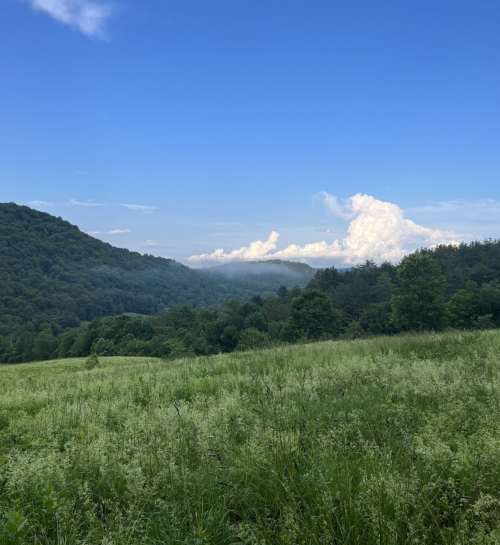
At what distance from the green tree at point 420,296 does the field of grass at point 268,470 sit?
140 feet

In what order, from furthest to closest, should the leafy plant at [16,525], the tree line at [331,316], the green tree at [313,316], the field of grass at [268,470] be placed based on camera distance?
1. the green tree at [313,316]
2. the tree line at [331,316]
3. the field of grass at [268,470]
4. the leafy plant at [16,525]

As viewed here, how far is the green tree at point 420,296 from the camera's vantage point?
44312mm

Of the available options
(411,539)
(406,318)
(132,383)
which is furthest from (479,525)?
(406,318)

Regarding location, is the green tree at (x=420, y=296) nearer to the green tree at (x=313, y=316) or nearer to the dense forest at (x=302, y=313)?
the dense forest at (x=302, y=313)

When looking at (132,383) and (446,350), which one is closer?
Result: (132,383)

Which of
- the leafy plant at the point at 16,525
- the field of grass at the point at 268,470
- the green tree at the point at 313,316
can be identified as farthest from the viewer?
the green tree at the point at 313,316

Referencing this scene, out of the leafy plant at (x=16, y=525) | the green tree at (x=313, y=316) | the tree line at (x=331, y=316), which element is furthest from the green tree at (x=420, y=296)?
the leafy plant at (x=16, y=525)

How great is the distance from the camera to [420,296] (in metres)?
45.1

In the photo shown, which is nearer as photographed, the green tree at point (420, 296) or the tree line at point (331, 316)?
the green tree at point (420, 296)

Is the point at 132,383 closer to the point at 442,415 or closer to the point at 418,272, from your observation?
the point at 442,415

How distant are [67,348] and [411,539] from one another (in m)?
98.2

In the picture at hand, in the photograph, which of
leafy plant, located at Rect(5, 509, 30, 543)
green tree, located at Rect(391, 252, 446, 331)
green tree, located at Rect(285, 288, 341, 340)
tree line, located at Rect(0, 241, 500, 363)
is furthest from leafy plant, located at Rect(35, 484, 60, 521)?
green tree, located at Rect(285, 288, 341, 340)

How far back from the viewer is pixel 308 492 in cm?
266

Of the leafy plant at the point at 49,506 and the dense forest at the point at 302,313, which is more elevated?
the leafy plant at the point at 49,506
